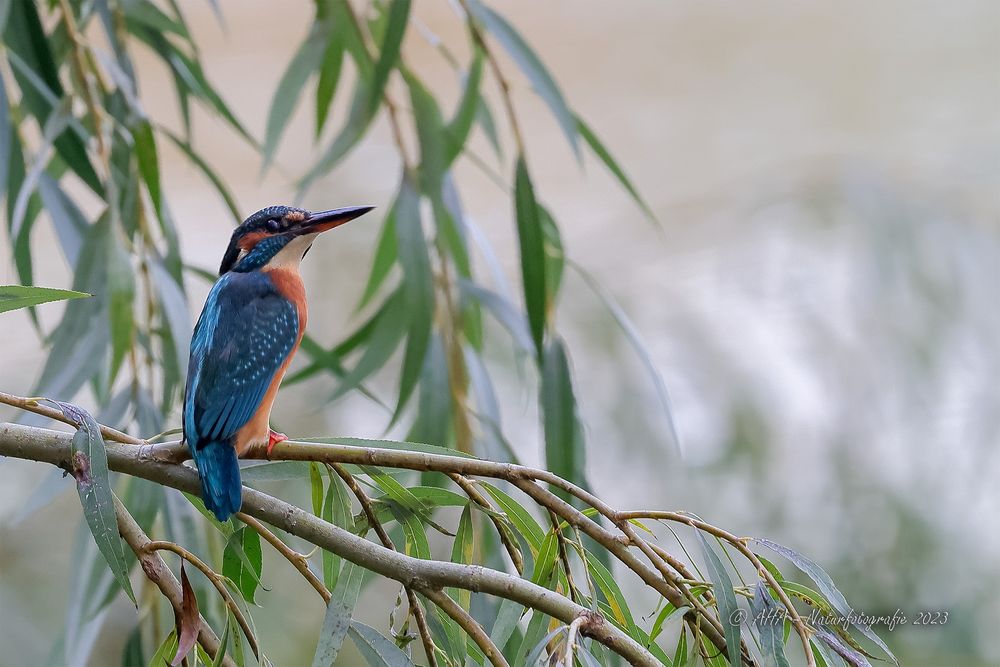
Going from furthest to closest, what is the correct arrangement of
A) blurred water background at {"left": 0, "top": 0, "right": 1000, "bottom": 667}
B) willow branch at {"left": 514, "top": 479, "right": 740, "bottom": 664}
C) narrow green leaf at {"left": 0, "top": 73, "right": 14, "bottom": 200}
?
blurred water background at {"left": 0, "top": 0, "right": 1000, "bottom": 667} < narrow green leaf at {"left": 0, "top": 73, "right": 14, "bottom": 200} < willow branch at {"left": 514, "top": 479, "right": 740, "bottom": 664}

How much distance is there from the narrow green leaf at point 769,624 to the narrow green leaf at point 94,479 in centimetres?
39

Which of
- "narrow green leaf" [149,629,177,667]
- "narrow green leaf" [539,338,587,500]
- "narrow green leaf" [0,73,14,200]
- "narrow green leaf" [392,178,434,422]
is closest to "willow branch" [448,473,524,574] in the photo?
"narrow green leaf" [149,629,177,667]

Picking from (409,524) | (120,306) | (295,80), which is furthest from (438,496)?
(295,80)

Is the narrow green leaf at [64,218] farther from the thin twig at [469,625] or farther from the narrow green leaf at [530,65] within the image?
the thin twig at [469,625]

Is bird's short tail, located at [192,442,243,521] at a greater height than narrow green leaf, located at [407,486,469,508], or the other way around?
narrow green leaf, located at [407,486,469,508]

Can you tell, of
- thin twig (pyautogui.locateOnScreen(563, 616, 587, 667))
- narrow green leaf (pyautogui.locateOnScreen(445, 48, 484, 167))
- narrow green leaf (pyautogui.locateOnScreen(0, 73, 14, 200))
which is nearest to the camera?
thin twig (pyautogui.locateOnScreen(563, 616, 587, 667))

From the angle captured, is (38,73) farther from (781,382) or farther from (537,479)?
(781,382)

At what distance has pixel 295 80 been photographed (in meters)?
1.54

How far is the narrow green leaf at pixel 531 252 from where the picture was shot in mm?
1203

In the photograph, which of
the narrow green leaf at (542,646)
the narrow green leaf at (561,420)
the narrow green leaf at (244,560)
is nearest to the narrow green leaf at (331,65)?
the narrow green leaf at (561,420)

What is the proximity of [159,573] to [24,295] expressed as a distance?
199 millimetres

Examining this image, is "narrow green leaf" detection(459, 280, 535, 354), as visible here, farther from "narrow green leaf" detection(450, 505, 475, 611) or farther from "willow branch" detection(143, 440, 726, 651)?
"willow branch" detection(143, 440, 726, 651)

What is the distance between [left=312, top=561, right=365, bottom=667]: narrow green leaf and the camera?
0.68 metres

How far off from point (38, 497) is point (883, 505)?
3.27 m
